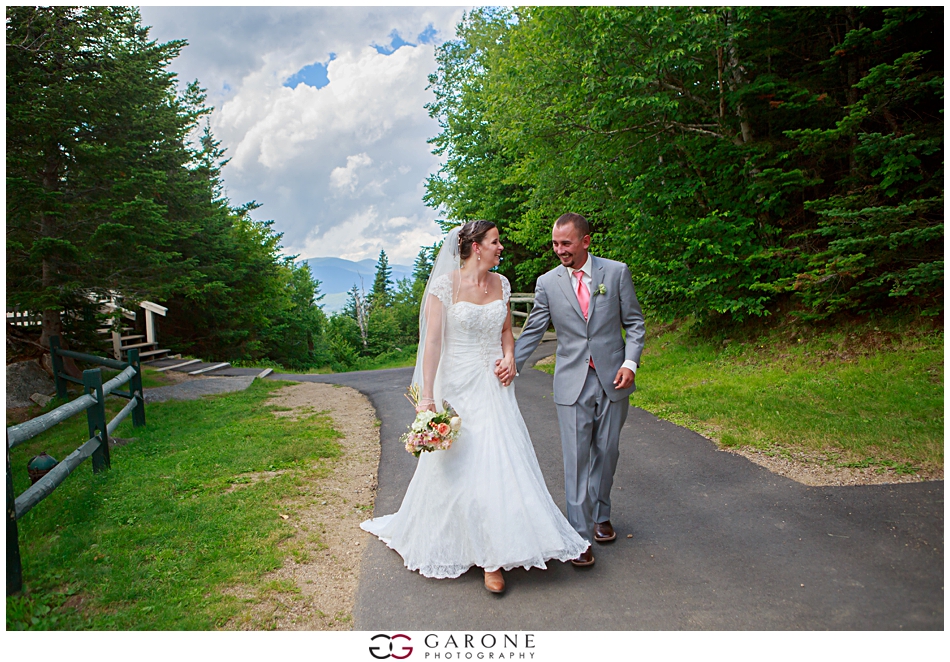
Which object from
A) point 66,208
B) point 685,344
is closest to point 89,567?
Result: point 66,208

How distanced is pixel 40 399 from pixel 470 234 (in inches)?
390

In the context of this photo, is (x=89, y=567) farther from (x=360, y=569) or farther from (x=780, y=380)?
(x=780, y=380)

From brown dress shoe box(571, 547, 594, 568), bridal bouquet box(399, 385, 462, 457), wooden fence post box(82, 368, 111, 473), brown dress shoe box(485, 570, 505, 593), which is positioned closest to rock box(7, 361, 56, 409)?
wooden fence post box(82, 368, 111, 473)

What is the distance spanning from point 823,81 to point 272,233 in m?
28.4

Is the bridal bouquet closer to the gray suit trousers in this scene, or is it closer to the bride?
the bride

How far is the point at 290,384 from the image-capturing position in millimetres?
13781

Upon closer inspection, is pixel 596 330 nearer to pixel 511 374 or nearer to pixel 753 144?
pixel 511 374

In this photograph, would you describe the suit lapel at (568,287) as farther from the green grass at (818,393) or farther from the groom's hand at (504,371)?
the green grass at (818,393)

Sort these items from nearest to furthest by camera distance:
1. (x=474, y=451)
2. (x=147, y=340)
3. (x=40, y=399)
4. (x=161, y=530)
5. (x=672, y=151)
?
(x=474, y=451) → (x=161, y=530) → (x=40, y=399) → (x=672, y=151) → (x=147, y=340)

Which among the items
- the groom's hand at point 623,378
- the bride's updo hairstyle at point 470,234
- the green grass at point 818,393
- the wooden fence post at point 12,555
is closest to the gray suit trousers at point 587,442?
the groom's hand at point 623,378

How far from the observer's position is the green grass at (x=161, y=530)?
3.10 meters

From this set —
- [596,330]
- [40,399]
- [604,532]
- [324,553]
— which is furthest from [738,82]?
[40,399]

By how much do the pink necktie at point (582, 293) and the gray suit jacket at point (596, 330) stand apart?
38 mm

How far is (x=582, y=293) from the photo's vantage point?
12.0 feet
